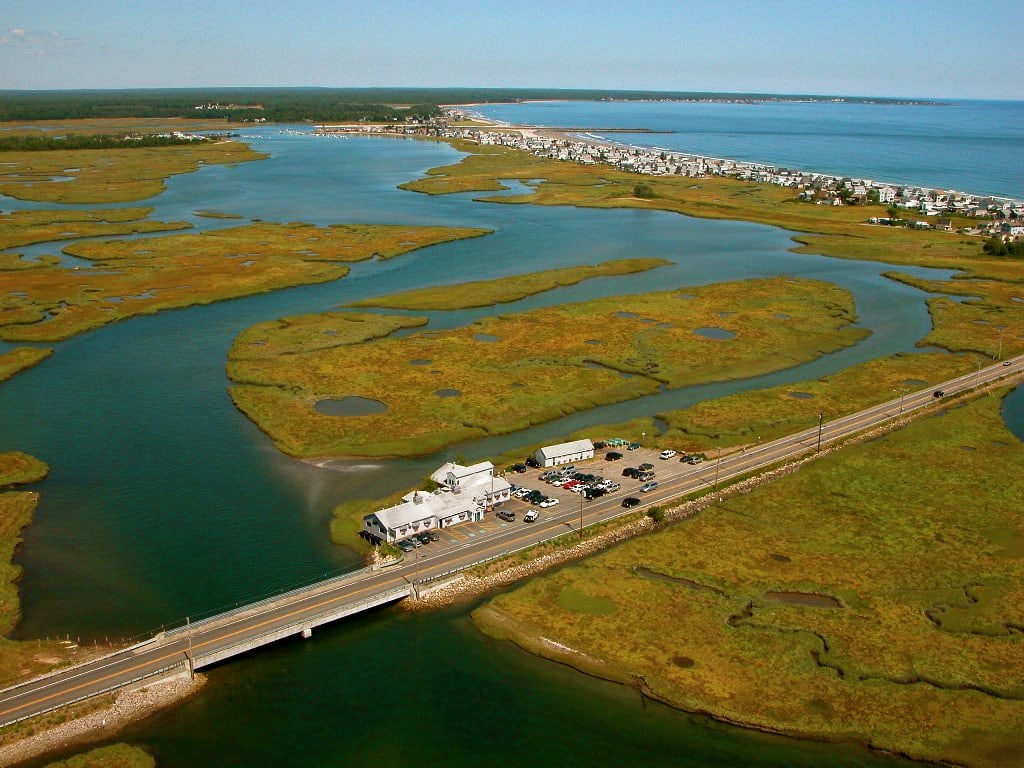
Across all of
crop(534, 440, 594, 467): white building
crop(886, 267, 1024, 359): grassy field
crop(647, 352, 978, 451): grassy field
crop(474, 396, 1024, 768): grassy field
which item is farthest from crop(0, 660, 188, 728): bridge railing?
crop(886, 267, 1024, 359): grassy field

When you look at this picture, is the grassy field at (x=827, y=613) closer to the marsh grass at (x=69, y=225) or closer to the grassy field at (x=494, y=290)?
the grassy field at (x=494, y=290)

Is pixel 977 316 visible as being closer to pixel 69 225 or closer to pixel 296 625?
pixel 296 625

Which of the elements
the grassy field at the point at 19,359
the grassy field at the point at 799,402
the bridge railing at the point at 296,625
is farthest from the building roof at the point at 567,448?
the grassy field at the point at 19,359

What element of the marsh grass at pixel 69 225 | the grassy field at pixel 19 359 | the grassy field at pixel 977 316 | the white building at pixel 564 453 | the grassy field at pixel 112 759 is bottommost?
the grassy field at pixel 112 759

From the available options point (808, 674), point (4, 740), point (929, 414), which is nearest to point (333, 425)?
point (4, 740)

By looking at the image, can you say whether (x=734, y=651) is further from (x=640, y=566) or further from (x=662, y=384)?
(x=662, y=384)

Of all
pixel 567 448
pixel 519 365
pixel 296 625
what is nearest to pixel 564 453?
pixel 567 448
